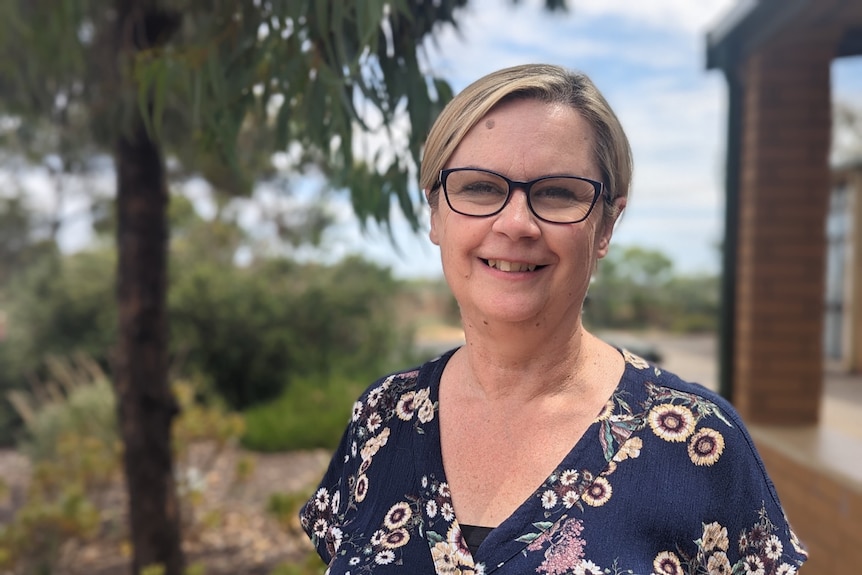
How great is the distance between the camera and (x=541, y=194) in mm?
1317

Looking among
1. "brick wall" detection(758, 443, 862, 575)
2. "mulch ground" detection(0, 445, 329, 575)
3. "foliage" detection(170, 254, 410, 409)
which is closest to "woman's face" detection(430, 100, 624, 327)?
"brick wall" detection(758, 443, 862, 575)

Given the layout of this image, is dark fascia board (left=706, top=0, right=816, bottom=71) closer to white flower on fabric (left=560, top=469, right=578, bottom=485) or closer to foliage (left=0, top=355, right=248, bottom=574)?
white flower on fabric (left=560, top=469, right=578, bottom=485)

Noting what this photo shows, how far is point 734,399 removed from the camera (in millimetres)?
4535

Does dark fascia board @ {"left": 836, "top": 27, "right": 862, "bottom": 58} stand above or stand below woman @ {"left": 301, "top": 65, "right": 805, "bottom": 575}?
above

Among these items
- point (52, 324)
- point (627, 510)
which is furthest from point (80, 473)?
point (52, 324)

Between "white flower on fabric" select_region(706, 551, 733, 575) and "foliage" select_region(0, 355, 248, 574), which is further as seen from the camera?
"foliage" select_region(0, 355, 248, 574)

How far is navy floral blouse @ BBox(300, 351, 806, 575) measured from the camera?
1218 millimetres

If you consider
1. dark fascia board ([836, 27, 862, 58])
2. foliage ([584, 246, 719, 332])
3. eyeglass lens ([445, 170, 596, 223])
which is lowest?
foliage ([584, 246, 719, 332])

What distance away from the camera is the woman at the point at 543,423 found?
1.24 metres

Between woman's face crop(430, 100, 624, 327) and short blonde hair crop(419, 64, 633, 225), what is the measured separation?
16mm

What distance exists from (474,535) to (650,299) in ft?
87.4

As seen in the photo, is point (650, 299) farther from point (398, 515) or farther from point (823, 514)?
point (398, 515)

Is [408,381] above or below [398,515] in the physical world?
above

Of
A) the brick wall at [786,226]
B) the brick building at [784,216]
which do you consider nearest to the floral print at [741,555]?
the brick building at [784,216]
